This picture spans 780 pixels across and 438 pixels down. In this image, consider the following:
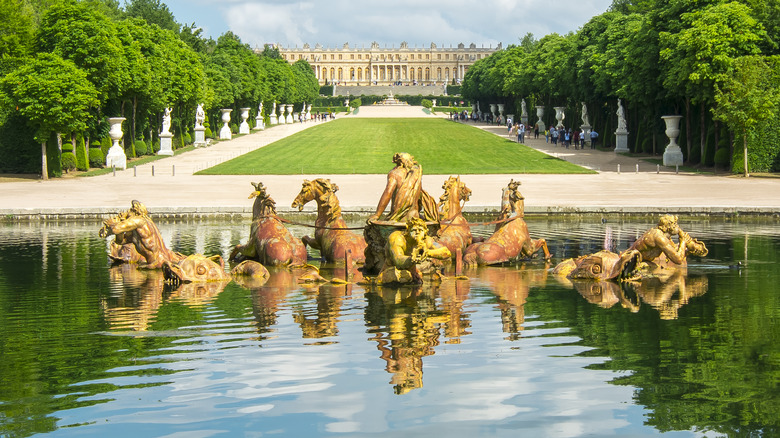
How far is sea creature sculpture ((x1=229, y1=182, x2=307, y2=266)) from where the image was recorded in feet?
59.2

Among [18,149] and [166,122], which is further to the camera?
[166,122]

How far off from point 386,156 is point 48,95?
65.9 feet

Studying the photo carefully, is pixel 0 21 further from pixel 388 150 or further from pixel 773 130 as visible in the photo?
pixel 773 130

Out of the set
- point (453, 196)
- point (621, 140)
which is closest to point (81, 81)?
point (453, 196)

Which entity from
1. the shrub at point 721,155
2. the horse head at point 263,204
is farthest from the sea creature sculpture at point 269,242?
the shrub at point 721,155

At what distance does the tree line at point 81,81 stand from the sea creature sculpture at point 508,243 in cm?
2822

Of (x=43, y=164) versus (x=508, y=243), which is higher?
(x=43, y=164)

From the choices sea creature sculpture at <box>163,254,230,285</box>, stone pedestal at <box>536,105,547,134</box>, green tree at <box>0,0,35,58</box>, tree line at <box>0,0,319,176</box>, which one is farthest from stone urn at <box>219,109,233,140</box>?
sea creature sculpture at <box>163,254,230,285</box>

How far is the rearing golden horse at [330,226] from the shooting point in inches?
→ 717

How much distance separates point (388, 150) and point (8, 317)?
48.7 m

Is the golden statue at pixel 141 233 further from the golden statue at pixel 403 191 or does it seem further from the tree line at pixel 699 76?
the tree line at pixel 699 76

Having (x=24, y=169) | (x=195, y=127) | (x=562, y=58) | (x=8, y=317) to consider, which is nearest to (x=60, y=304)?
(x=8, y=317)

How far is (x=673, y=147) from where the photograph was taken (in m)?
49.1

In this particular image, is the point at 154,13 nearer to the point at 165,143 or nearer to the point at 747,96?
the point at 165,143
